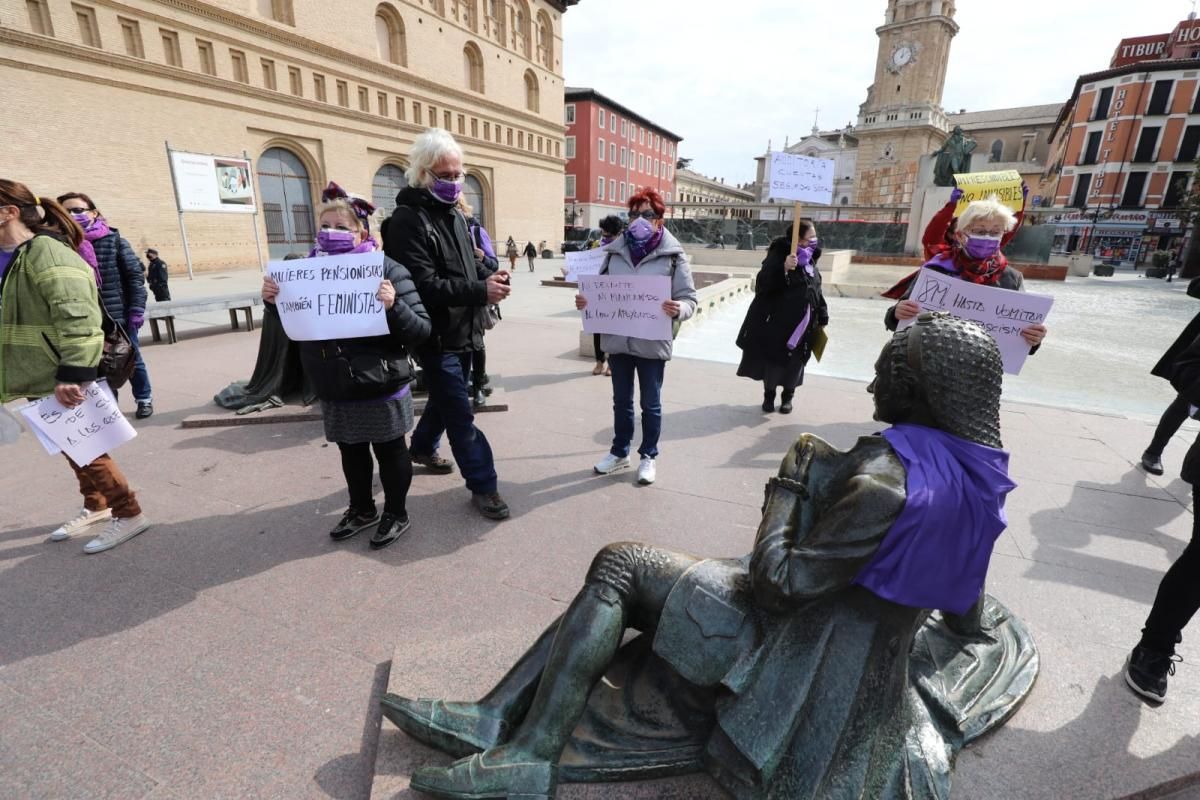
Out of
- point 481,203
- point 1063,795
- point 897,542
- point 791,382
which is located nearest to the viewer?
point 897,542

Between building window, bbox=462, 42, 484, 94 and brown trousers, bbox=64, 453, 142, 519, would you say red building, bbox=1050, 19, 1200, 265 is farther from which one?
brown trousers, bbox=64, 453, 142, 519

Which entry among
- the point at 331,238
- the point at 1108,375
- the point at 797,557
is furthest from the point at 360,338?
the point at 1108,375

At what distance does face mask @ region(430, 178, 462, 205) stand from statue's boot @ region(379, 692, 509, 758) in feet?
7.68

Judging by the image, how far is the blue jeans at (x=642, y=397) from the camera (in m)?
3.87

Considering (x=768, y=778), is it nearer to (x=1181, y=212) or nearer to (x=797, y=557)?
(x=797, y=557)

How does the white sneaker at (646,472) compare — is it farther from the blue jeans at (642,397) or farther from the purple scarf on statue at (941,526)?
the purple scarf on statue at (941,526)

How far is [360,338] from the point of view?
9.16ft

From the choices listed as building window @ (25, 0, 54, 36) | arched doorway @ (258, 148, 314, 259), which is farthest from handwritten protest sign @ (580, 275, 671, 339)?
arched doorway @ (258, 148, 314, 259)

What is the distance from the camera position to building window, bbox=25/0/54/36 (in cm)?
1597

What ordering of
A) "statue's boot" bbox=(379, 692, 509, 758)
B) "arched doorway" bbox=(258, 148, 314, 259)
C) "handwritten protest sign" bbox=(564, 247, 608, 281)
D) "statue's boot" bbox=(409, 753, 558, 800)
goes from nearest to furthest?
"statue's boot" bbox=(409, 753, 558, 800) < "statue's boot" bbox=(379, 692, 509, 758) < "handwritten protest sign" bbox=(564, 247, 608, 281) < "arched doorway" bbox=(258, 148, 314, 259)

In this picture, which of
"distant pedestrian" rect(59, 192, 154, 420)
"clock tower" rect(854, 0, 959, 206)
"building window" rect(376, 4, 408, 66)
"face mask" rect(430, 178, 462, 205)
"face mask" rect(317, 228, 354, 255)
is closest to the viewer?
"face mask" rect(317, 228, 354, 255)

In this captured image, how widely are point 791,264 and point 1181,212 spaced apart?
2053 inches

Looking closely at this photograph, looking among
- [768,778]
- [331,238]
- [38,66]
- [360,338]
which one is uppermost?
[38,66]

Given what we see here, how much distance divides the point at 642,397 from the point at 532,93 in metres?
38.6
